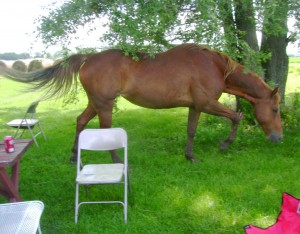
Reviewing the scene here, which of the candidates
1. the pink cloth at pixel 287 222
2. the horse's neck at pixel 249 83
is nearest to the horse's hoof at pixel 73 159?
the horse's neck at pixel 249 83

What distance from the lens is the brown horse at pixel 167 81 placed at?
5258 mm

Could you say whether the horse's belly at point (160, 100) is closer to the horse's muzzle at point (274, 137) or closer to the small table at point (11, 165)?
the horse's muzzle at point (274, 137)

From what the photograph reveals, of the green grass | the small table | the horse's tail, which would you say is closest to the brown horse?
the horse's tail

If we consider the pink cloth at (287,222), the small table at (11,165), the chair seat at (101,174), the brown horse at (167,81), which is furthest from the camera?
the brown horse at (167,81)

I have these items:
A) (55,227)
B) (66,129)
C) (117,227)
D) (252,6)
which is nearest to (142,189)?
(117,227)

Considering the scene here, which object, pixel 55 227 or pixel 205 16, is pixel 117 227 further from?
pixel 205 16

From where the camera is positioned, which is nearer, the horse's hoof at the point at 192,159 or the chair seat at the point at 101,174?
the chair seat at the point at 101,174

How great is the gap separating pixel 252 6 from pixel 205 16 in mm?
1262

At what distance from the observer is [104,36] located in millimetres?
4555

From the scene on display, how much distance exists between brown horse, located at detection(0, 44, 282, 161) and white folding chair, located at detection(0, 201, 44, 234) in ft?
8.02

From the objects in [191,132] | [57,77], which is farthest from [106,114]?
[191,132]

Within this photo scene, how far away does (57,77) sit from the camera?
5.57m

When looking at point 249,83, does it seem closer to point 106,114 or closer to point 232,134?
point 232,134

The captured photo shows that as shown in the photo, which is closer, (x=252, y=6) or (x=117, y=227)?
(x=117, y=227)
